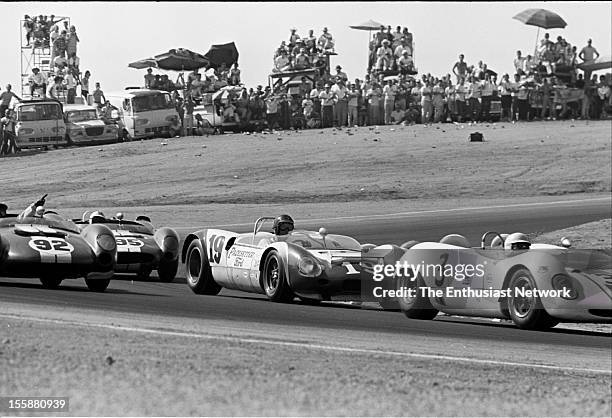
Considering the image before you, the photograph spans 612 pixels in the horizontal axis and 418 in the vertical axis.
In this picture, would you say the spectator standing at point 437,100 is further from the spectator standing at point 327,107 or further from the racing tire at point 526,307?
the racing tire at point 526,307

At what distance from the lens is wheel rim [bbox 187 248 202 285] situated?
15.2 meters

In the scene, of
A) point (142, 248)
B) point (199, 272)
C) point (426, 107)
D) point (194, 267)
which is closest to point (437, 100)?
point (426, 107)

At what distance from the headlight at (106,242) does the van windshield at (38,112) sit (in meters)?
18.5

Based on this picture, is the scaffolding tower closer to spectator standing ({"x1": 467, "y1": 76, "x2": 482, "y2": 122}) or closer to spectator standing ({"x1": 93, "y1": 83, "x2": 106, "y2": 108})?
spectator standing ({"x1": 93, "y1": 83, "x2": 106, "y2": 108})

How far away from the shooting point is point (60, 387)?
296 inches

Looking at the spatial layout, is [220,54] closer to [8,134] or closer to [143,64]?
[143,64]

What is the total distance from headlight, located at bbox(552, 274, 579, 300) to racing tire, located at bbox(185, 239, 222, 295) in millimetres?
4797

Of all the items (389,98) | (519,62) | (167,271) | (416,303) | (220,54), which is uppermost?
(220,54)

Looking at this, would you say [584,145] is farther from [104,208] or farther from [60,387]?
[60,387]

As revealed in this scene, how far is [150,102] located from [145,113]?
33 centimetres

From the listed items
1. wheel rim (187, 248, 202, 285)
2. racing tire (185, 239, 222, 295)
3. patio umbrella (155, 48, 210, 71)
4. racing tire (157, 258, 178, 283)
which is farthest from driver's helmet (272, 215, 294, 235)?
patio umbrella (155, 48, 210, 71)

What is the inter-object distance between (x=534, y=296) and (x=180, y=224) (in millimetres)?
12286

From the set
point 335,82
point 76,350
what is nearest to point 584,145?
point 335,82

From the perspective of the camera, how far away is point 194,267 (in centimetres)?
1528
